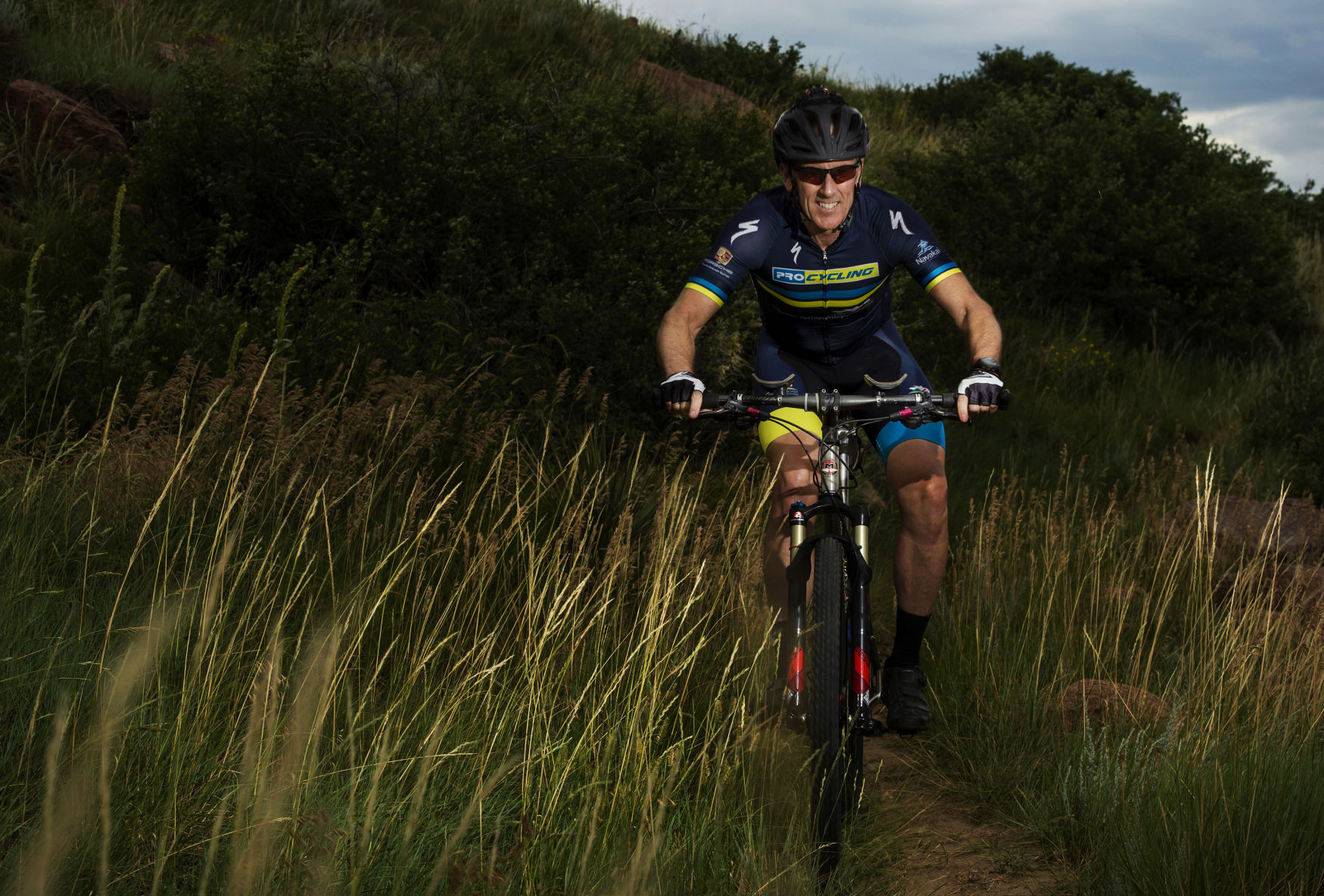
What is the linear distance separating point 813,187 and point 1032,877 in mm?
2607

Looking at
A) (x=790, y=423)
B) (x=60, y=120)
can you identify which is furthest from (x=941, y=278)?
(x=60, y=120)

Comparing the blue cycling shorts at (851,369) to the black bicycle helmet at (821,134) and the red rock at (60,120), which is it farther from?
the red rock at (60,120)

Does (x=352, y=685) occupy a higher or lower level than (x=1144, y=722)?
lower

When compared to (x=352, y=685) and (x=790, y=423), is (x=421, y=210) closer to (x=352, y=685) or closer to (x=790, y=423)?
(x=790, y=423)

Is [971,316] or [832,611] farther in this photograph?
[971,316]

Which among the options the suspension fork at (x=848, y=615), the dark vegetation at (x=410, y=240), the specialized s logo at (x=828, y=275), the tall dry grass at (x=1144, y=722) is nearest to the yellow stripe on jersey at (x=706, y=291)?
the specialized s logo at (x=828, y=275)

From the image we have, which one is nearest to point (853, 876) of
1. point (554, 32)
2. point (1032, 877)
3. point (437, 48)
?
point (1032, 877)

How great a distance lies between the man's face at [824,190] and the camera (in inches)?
170

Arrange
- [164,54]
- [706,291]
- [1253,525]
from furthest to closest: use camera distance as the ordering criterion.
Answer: [164,54]
[1253,525]
[706,291]

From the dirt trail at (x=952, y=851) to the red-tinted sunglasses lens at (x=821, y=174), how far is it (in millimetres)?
2208

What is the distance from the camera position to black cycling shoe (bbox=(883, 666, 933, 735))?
4.04 m

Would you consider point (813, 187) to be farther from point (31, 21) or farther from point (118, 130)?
point (31, 21)

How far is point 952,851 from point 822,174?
99.9 inches

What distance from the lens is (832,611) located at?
3484 millimetres
